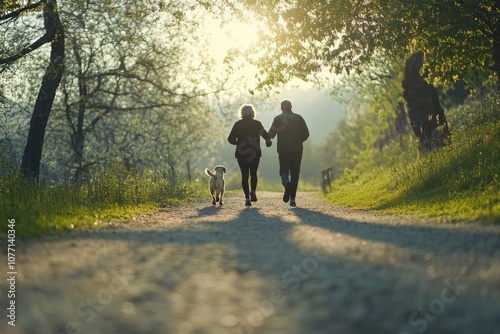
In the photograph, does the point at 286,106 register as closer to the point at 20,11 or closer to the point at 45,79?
the point at 45,79

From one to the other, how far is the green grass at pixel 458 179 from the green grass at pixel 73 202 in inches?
214

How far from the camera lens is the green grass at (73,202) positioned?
22.5 feet

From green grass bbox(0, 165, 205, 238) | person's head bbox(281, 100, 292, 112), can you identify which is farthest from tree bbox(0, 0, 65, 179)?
person's head bbox(281, 100, 292, 112)

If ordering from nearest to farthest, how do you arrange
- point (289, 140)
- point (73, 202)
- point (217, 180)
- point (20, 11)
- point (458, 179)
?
1. point (73, 202)
2. point (458, 179)
3. point (289, 140)
4. point (217, 180)
5. point (20, 11)

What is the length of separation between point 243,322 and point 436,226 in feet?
15.7

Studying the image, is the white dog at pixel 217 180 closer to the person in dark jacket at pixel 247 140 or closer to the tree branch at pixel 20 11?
the person in dark jacket at pixel 247 140

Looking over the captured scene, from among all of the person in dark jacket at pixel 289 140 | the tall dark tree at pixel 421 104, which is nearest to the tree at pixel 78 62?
the person in dark jacket at pixel 289 140

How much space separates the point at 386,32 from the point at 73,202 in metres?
8.93

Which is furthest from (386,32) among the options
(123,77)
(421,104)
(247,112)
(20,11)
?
(123,77)

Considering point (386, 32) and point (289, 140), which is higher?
point (386, 32)

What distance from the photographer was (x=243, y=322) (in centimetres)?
340

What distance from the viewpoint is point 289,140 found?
1275 cm

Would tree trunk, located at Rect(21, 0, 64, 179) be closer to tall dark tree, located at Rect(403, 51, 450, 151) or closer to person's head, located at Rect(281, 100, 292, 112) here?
person's head, located at Rect(281, 100, 292, 112)

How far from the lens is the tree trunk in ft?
46.2
